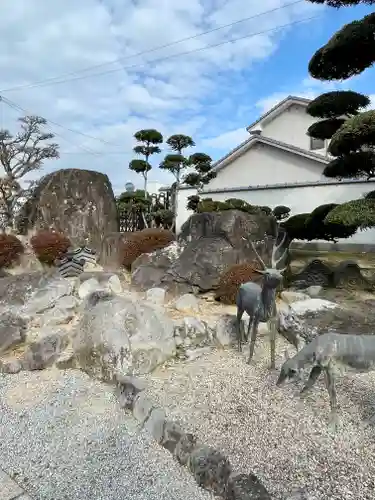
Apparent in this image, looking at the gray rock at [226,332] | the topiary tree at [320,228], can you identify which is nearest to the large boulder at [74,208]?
the topiary tree at [320,228]

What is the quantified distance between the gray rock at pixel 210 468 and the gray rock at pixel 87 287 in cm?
453

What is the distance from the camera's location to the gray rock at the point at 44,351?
481 centimetres

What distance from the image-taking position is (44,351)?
16.1ft

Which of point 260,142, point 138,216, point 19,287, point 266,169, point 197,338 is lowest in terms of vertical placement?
point 197,338

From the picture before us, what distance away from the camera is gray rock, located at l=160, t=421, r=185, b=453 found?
2988mm

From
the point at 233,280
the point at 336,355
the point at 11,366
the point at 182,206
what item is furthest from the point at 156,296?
the point at 182,206

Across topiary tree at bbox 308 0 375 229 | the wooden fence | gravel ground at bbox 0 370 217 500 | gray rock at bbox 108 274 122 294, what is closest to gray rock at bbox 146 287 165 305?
gray rock at bbox 108 274 122 294

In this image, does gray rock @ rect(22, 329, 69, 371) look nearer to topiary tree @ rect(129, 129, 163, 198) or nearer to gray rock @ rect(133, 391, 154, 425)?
gray rock @ rect(133, 391, 154, 425)

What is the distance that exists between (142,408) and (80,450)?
61 centimetres

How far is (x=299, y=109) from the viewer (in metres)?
18.0

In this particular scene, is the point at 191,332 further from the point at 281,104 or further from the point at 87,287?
the point at 281,104

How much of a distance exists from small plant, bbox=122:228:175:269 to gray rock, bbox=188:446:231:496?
6.48 m

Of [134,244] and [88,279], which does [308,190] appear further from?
[88,279]

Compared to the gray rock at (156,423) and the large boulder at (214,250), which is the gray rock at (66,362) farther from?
the large boulder at (214,250)
